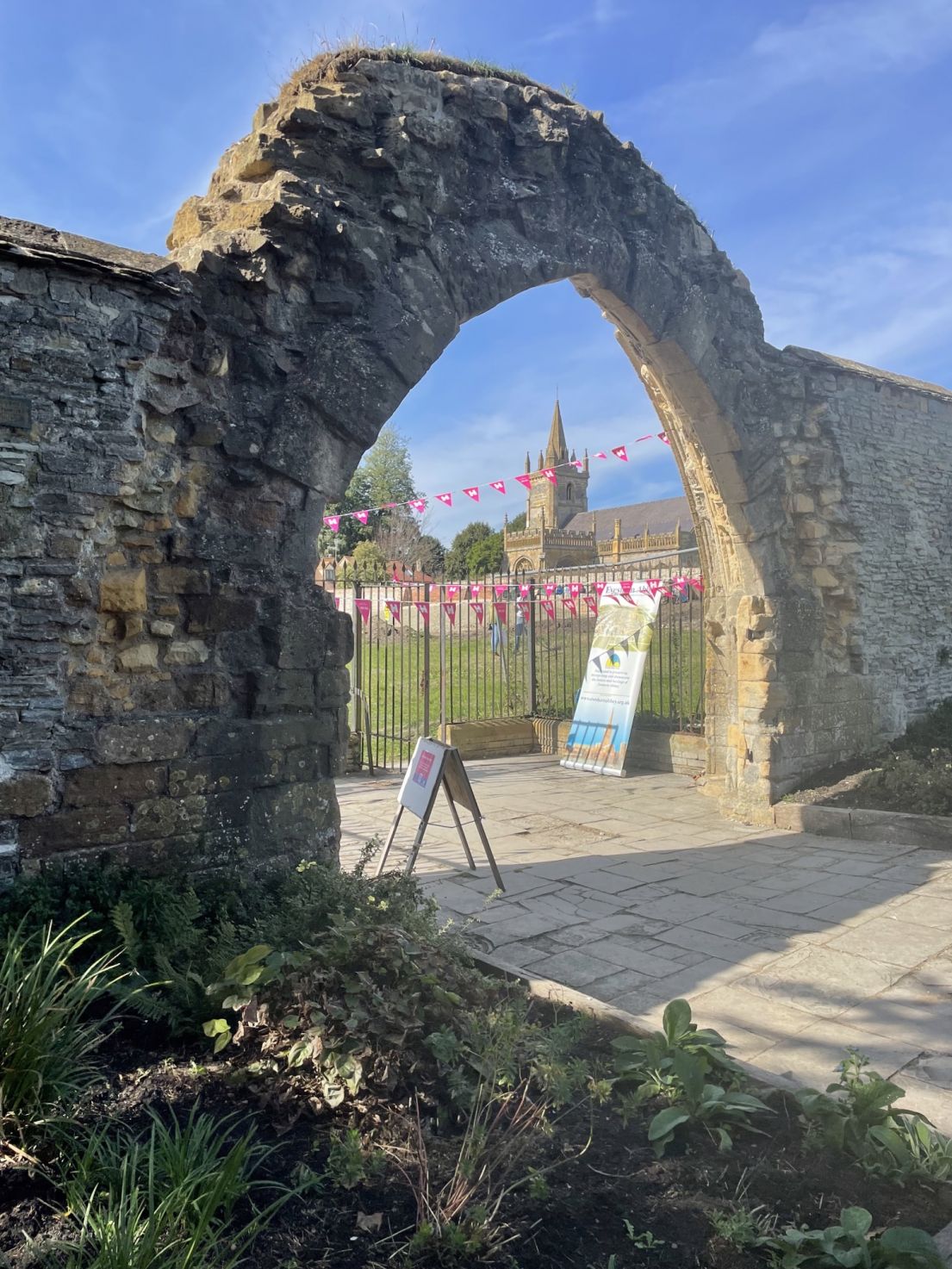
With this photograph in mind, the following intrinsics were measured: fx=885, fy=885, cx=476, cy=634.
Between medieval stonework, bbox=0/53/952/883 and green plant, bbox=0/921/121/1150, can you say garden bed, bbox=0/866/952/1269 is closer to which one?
green plant, bbox=0/921/121/1150

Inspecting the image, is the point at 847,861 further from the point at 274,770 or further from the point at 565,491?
the point at 565,491

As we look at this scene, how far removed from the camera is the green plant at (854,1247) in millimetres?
1924

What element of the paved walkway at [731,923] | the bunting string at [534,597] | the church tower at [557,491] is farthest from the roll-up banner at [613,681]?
the church tower at [557,491]

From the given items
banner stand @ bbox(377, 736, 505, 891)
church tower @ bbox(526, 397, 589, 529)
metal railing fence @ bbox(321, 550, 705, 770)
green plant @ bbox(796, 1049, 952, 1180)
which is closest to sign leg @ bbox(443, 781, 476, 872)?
banner stand @ bbox(377, 736, 505, 891)

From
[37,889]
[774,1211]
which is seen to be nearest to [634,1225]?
[774,1211]

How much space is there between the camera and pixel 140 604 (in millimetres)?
4012

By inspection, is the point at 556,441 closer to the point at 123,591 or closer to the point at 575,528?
the point at 575,528

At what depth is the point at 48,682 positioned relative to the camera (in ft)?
12.3

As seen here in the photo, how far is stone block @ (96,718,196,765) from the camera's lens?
153 inches

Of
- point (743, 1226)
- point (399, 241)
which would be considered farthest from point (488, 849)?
point (399, 241)

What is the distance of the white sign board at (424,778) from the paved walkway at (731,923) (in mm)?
624

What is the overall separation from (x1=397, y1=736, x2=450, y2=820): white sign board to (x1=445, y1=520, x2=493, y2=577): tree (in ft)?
139

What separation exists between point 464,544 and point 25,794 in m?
52.6

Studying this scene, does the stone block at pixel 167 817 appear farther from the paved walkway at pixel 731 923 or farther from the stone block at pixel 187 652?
the paved walkway at pixel 731 923
